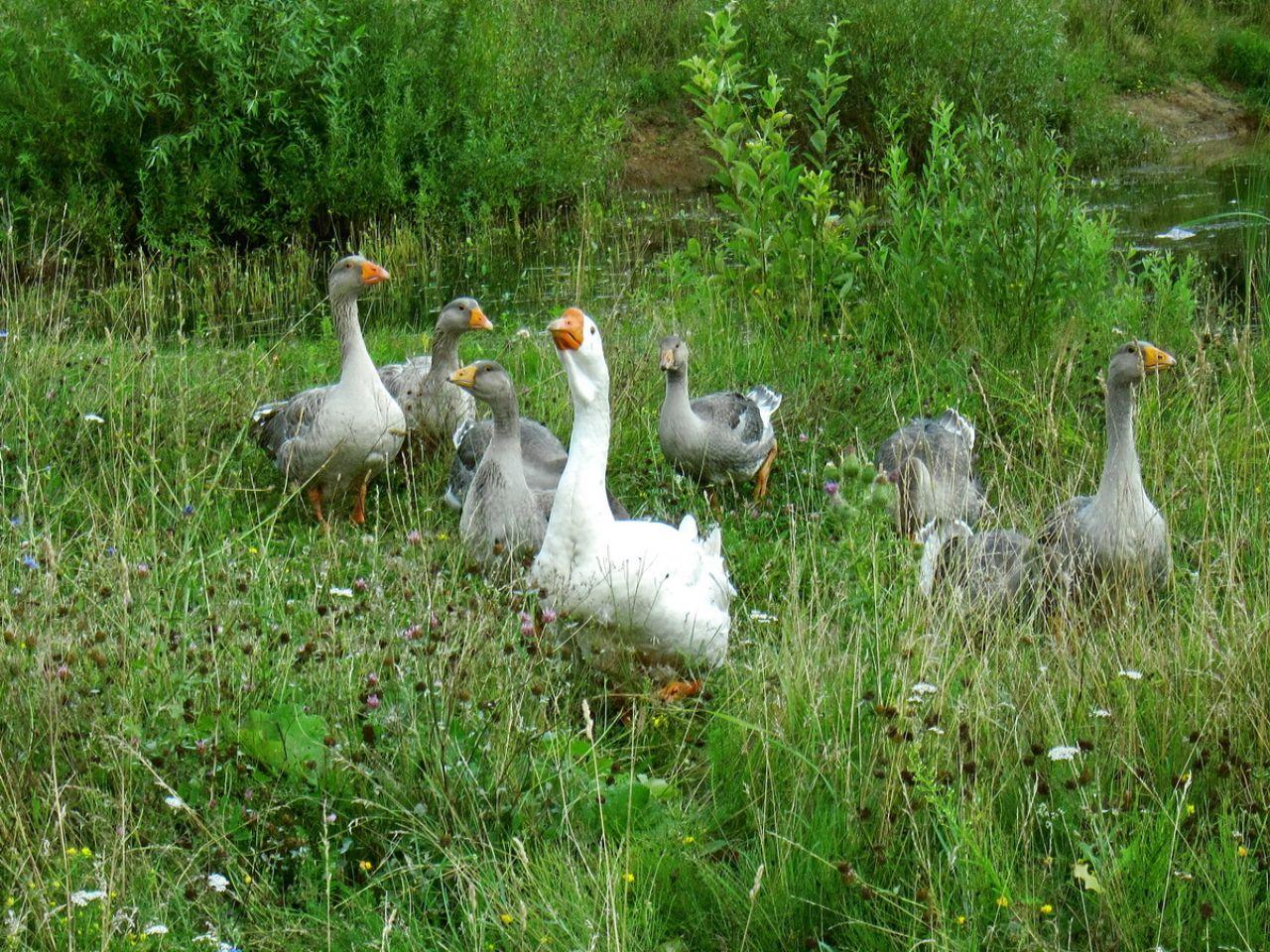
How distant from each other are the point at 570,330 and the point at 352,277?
311 centimetres

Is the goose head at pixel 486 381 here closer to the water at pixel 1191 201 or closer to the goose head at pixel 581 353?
the goose head at pixel 581 353

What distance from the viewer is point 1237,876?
3.04 meters

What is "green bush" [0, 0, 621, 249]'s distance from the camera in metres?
13.4

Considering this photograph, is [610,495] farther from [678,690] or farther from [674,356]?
[678,690]

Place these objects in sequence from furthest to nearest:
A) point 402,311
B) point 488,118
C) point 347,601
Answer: point 488,118 < point 402,311 < point 347,601

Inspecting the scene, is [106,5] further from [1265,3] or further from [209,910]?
[1265,3]

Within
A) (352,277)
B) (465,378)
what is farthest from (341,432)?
(352,277)

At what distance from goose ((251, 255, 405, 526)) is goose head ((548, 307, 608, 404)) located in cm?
210

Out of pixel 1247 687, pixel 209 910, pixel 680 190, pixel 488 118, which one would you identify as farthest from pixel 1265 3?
pixel 209 910

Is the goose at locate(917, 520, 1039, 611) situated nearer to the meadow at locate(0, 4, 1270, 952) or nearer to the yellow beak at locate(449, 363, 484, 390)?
the meadow at locate(0, 4, 1270, 952)

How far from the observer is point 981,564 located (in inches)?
203

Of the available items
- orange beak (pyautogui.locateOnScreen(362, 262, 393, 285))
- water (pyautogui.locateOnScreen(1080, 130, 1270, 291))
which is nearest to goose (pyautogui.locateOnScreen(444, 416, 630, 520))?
orange beak (pyautogui.locateOnScreen(362, 262, 393, 285))

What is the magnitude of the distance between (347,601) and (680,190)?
15.4 m

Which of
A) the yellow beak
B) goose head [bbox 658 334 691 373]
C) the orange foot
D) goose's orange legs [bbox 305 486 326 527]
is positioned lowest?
goose's orange legs [bbox 305 486 326 527]
